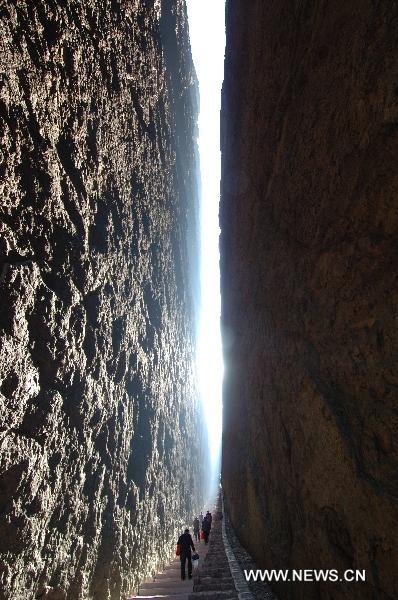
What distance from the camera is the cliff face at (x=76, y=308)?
294cm

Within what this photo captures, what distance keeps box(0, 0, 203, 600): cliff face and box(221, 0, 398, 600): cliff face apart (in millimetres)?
1895

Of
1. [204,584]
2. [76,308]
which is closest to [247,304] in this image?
[76,308]

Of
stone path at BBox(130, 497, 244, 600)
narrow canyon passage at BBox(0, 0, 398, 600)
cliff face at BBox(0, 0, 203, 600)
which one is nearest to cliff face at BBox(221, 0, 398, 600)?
narrow canyon passage at BBox(0, 0, 398, 600)

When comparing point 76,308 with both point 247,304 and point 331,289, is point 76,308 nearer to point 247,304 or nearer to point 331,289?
point 331,289

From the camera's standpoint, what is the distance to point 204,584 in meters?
3.99

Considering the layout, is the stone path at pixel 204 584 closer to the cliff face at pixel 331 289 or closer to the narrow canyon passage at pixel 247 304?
the narrow canyon passage at pixel 247 304

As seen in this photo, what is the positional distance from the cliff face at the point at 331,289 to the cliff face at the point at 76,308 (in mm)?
1895

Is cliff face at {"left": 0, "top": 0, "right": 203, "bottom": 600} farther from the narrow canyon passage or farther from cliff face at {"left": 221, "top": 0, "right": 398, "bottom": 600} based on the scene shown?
cliff face at {"left": 221, "top": 0, "right": 398, "bottom": 600}

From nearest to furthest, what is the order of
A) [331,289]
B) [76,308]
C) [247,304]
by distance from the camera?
[331,289], [76,308], [247,304]

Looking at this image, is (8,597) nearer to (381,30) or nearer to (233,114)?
(381,30)

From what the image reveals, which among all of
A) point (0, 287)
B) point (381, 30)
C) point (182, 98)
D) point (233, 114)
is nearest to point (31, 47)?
point (0, 287)

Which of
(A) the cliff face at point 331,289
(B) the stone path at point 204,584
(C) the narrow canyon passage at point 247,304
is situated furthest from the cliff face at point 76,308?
(A) the cliff face at point 331,289

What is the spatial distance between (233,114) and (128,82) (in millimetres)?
2297

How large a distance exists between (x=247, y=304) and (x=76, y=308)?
3418mm
